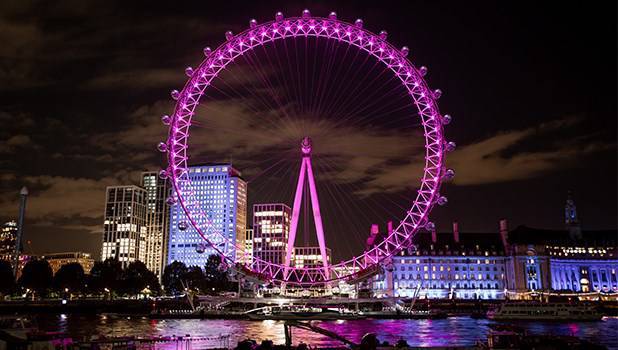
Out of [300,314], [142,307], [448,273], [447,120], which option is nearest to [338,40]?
[447,120]

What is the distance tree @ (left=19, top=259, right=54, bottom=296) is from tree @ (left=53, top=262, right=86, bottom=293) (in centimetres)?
352

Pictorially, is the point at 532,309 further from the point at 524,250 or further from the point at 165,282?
the point at 165,282

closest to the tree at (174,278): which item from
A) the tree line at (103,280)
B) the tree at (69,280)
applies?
the tree line at (103,280)

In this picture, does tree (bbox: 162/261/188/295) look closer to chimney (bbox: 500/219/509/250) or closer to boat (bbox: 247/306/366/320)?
boat (bbox: 247/306/366/320)

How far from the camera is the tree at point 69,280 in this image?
12950cm

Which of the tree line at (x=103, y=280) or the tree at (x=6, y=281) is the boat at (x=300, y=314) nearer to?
the tree line at (x=103, y=280)

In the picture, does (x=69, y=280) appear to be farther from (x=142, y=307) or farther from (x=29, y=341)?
(x=29, y=341)

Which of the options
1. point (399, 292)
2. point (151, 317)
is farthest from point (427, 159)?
point (399, 292)

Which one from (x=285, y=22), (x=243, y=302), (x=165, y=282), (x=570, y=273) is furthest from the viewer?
(x=570, y=273)

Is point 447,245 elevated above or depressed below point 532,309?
above

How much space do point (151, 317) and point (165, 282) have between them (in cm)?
5622

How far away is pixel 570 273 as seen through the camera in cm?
16750

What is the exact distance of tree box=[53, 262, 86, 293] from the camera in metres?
130

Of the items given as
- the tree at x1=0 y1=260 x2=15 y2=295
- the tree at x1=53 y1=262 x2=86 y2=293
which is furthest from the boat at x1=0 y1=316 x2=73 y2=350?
the tree at x1=53 y1=262 x2=86 y2=293
